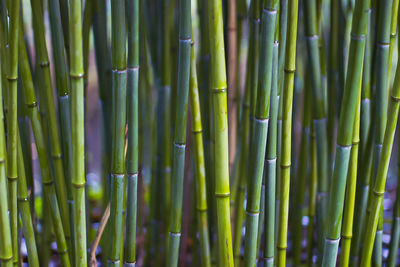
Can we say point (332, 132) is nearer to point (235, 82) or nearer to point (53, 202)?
point (235, 82)

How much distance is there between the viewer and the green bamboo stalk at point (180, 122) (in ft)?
1.94

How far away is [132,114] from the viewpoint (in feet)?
2.04

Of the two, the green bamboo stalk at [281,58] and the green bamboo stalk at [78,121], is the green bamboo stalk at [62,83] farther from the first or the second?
the green bamboo stalk at [281,58]

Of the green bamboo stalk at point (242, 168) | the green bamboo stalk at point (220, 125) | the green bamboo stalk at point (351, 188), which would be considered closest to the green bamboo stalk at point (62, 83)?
the green bamboo stalk at point (220, 125)

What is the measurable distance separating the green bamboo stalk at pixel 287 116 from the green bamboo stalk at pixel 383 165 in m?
0.13

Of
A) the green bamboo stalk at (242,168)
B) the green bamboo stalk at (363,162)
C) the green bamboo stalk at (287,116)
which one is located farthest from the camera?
the green bamboo stalk at (242,168)

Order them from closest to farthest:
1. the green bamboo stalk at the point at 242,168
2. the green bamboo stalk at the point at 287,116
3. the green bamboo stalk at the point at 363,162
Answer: the green bamboo stalk at the point at 287,116 → the green bamboo stalk at the point at 363,162 → the green bamboo stalk at the point at 242,168

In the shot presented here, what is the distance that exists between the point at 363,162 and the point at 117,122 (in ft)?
1.43

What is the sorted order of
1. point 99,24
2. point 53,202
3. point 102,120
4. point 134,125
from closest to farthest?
point 134,125, point 53,202, point 99,24, point 102,120

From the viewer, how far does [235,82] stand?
0.98 m

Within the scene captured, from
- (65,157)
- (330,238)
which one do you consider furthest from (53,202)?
(330,238)

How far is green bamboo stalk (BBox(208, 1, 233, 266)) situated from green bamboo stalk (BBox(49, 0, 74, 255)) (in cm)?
22

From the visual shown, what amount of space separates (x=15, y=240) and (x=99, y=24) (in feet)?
1.29

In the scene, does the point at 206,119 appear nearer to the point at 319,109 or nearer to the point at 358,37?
the point at 319,109
